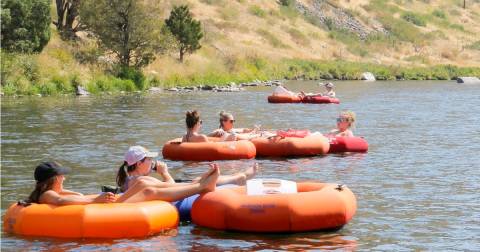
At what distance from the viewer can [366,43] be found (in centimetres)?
8900

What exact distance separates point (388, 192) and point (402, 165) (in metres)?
3.45

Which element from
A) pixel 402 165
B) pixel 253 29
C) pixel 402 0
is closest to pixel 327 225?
pixel 402 165

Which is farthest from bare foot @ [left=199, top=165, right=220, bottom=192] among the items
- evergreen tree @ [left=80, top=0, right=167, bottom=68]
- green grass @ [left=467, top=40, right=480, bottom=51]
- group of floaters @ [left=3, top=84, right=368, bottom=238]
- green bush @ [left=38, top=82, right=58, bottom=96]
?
green grass @ [left=467, top=40, right=480, bottom=51]

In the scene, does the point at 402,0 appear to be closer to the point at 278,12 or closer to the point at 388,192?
the point at 278,12

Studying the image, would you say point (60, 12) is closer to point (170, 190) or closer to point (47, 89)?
point (47, 89)

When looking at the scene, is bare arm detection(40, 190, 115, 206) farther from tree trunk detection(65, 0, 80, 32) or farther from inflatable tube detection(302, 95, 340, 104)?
tree trunk detection(65, 0, 80, 32)

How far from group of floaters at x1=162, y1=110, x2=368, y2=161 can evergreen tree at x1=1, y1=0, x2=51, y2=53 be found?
74.7 feet

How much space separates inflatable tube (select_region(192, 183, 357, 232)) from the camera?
10656 millimetres

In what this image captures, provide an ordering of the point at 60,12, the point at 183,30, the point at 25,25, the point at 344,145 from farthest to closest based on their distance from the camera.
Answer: the point at 183,30
the point at 60,12
the point at 25,25
the point at 344,145

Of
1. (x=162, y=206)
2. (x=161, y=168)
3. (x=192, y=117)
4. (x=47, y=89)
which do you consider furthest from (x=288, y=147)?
(x=47, y=89)

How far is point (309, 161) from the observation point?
58.8ft

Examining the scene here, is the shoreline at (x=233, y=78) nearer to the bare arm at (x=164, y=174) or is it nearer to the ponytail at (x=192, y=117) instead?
the ponytail at (x=192, y=117)

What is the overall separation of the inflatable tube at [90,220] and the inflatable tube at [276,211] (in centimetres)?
69

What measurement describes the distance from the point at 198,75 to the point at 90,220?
42.4m
